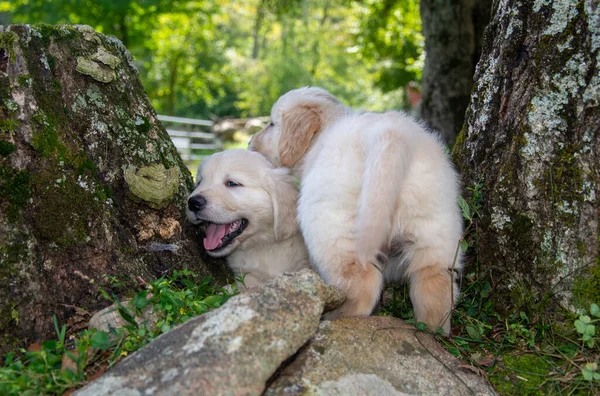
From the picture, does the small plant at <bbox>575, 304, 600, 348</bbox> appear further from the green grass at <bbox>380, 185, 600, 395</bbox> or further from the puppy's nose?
the puppy's nose

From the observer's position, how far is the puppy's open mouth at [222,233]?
3834 mm

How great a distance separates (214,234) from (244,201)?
31 cm

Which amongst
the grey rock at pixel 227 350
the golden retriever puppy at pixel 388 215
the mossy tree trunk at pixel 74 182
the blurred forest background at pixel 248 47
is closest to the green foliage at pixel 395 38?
the blurred forest background at pixel 248 47

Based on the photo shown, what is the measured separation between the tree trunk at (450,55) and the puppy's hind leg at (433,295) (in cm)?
466

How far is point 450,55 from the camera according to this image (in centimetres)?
752

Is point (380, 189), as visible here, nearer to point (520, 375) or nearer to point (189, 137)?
point (520, 375)

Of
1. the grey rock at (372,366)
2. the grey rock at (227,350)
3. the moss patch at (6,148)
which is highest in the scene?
the moss patch at (6,148)

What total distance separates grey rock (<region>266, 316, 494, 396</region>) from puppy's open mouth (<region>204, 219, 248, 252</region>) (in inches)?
55.5

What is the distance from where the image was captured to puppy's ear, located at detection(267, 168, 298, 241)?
12.7ft

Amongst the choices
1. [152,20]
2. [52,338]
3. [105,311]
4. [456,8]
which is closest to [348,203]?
[105,311]

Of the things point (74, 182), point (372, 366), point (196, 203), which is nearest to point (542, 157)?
point (372, 366)

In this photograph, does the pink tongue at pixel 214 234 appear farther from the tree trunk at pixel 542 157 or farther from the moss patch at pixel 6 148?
the tree trunk at pixel 542 157

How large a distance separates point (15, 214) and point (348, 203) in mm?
1619

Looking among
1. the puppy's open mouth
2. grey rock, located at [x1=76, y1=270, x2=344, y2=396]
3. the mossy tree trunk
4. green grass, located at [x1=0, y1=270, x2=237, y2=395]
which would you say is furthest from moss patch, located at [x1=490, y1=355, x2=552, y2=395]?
the puppy's open mouth
